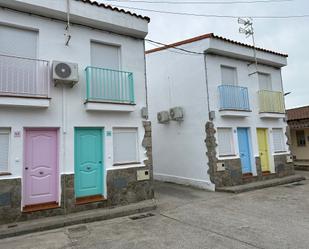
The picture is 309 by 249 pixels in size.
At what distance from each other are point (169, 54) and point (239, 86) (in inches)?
143

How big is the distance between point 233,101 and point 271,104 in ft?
8.76

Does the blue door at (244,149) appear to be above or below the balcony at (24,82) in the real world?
below

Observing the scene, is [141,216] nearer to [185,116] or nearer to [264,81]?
[185,116]

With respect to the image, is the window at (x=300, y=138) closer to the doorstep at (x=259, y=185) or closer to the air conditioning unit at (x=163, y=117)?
the doorstep at (x=259, y=185)

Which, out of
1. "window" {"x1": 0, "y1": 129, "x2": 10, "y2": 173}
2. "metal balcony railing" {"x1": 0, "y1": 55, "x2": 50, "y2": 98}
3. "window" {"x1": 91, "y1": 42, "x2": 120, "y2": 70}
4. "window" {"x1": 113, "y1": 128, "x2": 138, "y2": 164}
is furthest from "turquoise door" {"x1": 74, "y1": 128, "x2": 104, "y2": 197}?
"window" {"x1": 91, "y1": 42, "x2": 120, "y2": 70}

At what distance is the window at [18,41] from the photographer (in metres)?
6.16

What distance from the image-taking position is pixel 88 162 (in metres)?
6.98

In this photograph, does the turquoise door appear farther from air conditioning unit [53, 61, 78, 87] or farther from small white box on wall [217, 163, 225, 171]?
small white box on wall [217, 163, 225, 171]

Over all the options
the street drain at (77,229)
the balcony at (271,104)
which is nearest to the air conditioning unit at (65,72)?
the street drain at (77,229)

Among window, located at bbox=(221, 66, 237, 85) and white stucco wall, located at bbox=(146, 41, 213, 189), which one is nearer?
white stucco wall, located at bbox=(146, 41, 213, 189)

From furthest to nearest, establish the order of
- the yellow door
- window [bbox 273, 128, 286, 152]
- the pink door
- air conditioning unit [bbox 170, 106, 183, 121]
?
1. window [bbox 273, 128, 286, 152]
2. the yellow door
3. air conditioning unit [bbox 170, 106, 183, 121]
4. the pink door

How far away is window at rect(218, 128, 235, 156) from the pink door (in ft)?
20.7

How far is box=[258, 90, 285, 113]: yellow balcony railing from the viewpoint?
35.7 feet

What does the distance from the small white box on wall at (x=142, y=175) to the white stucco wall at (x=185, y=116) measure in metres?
2.90
